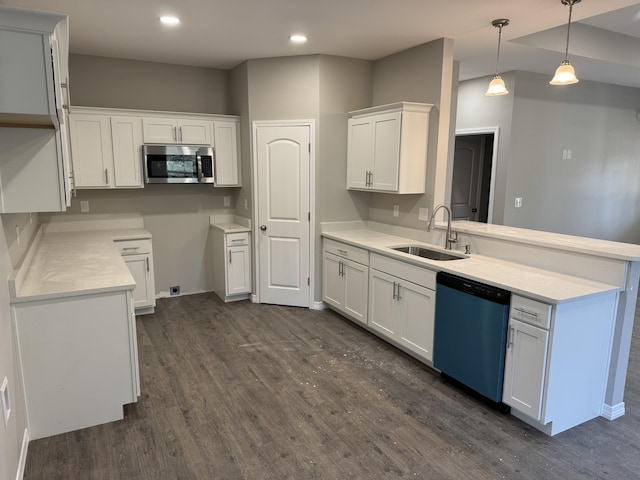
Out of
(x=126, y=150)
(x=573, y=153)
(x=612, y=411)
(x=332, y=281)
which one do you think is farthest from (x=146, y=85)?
(x=573, y=153)

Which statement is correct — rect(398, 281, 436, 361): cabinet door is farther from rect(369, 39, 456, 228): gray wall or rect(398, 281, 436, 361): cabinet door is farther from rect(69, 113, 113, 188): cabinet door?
rect(69, 113, 113, 188): cabinet door

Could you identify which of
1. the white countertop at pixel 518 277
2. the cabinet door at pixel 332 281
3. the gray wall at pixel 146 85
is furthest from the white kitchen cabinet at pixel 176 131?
the white countertop at pixel 518 277

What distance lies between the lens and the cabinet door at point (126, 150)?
4.43 m

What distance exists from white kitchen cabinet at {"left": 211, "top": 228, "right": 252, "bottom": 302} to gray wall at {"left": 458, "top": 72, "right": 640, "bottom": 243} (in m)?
3.17

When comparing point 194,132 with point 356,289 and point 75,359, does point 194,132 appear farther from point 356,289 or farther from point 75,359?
point 75,359

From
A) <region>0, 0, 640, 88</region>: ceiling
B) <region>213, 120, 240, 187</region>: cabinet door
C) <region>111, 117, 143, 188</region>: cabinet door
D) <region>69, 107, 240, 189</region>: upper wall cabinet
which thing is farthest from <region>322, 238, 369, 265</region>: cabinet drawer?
<region>111, 117, 143, 188</region>: cabinet door

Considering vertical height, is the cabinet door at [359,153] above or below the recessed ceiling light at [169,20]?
below

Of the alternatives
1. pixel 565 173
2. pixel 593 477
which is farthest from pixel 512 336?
pixel 565 173

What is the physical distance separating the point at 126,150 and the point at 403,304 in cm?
325

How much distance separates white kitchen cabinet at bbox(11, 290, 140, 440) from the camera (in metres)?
2.43

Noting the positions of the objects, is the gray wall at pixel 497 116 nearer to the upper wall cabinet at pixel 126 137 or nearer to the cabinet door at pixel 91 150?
the upper wall cabinet at pixel 126 137

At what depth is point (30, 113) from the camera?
1.81 metres

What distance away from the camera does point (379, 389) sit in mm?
3084

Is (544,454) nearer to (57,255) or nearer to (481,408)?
(481,408)
